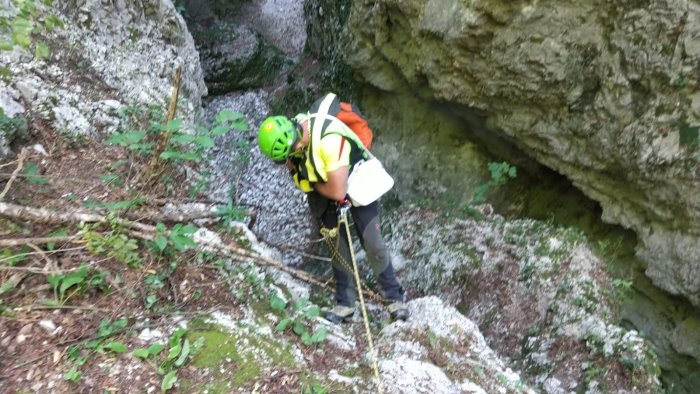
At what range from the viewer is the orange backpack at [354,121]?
3898 millimetres

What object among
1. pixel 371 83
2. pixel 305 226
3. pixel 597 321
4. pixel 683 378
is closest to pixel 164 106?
pixel 305 226

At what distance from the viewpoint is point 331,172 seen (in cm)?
361

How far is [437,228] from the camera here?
251 inches

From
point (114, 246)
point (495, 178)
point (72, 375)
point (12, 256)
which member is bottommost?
point (72, 375)

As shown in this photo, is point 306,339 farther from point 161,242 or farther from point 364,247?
point 364,247

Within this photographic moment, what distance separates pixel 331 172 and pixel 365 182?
447mm

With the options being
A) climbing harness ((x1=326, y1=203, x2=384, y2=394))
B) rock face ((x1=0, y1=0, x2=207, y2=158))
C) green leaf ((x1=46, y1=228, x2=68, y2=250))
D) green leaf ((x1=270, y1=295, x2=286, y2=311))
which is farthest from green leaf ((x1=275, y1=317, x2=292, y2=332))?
rock face ((x1=0, y1=0, x2=207, y2=158))

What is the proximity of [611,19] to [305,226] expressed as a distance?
483 centimetres

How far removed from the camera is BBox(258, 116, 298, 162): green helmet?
3420 millimetres

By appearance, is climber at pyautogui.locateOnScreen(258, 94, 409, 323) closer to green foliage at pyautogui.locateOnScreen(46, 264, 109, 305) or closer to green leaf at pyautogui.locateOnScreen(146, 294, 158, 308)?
green leaf at pyautogui.locateOnScreen(146, 294, 158, 308)

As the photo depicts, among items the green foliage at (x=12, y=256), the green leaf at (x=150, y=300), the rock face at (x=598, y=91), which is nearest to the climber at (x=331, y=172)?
the green leaf at (x=150, y=300)

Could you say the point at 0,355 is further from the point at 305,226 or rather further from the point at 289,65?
the point at 289,65

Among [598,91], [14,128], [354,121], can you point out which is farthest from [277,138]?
[598,91]

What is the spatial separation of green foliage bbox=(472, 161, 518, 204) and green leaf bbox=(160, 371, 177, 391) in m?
5.10
